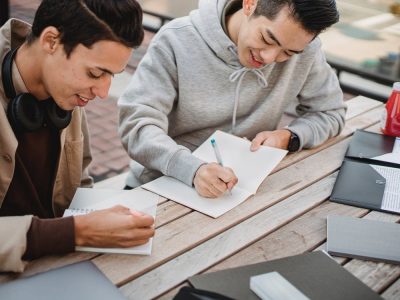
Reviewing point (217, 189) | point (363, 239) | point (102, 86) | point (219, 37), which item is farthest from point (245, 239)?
point (219, 37)

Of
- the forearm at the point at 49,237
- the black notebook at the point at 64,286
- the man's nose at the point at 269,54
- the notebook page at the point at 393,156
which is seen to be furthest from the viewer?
the notebook page at the point at 393,156

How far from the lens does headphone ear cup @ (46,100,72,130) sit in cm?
157

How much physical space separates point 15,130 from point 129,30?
44cm

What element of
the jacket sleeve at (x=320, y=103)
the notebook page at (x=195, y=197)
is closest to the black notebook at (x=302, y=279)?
the notebook page at (x=195, y=197)

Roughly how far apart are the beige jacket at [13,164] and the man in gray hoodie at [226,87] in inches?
7.2

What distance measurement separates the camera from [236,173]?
1.73 metres

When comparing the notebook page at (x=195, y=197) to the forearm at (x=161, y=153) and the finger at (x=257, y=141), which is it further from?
the finger at (x=257, y=141)

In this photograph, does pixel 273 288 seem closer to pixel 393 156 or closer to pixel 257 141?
pixel 257 141

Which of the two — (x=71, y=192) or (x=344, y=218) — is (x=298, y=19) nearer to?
(x=344, y=218)

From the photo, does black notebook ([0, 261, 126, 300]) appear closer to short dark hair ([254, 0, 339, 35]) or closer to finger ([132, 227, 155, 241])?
finger ([132, 227, 155, 241])

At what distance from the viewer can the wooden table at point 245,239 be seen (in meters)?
1.26

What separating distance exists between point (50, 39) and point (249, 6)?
0.74 metres

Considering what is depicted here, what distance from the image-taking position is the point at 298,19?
1.70 meters

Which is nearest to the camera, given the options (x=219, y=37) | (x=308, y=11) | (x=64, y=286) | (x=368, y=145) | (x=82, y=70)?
(x=64, y=286)
